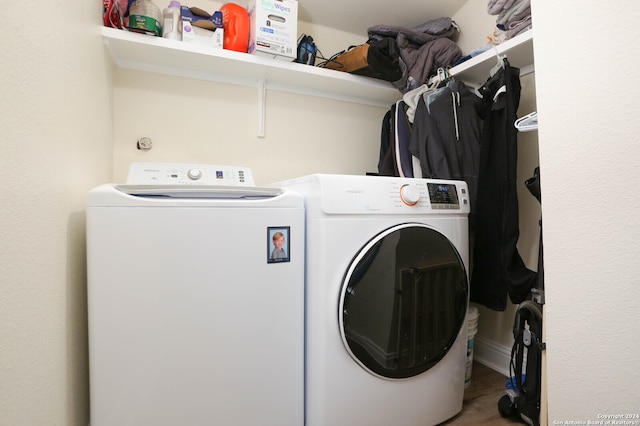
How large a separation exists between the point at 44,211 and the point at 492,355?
2.07 metres

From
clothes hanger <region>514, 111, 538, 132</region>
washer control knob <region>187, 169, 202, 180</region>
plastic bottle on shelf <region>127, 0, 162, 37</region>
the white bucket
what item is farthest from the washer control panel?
the white bucket

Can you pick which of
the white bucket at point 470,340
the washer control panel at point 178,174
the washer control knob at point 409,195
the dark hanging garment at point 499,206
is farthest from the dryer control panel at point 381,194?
the white bucket at point 470,340

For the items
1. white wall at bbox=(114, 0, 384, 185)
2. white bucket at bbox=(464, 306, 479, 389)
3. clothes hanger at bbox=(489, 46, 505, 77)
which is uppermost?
clothes hanger at bbox=(489, 46, 505, 77)

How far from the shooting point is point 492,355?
1.73 meters

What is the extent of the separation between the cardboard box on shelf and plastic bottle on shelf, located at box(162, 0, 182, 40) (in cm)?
35

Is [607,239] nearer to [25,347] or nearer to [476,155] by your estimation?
[476,155]

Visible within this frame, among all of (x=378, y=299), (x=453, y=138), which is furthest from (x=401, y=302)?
(x=453, y=138)

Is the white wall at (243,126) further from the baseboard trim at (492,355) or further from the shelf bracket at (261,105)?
the baseboard trim at (492,355)

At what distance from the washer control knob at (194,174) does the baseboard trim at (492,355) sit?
180cm

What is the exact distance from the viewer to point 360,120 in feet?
7.02

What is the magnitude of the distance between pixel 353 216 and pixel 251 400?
0.70 meters

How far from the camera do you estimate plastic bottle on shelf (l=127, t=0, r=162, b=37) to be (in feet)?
4.45

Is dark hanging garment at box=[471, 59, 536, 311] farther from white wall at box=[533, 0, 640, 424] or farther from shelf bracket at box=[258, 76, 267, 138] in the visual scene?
shelf bracket at box=[258, 76, 267, 138]

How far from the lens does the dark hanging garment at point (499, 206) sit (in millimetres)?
1369
